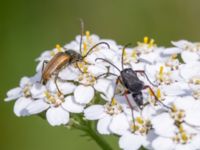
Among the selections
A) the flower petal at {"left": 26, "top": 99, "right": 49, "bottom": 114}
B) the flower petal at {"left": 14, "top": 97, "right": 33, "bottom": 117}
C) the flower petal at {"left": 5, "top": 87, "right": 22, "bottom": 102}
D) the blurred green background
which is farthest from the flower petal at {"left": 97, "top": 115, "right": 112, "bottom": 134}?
the blurred green background

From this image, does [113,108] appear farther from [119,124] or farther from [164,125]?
[164,125]

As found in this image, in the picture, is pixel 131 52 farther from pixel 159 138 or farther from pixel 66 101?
pixel 159 138

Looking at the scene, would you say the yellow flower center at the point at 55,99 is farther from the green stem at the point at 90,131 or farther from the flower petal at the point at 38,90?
the green stem at the point at 90,131

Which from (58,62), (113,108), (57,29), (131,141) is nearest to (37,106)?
(58,62)

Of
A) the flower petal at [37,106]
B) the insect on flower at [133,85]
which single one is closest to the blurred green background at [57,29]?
the flower petal at [37,106]

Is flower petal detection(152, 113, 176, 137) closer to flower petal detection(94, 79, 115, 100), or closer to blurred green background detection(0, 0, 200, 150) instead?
flower petal detection(94, 79, 115, 100)

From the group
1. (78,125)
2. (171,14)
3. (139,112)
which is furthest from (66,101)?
(171,14)
